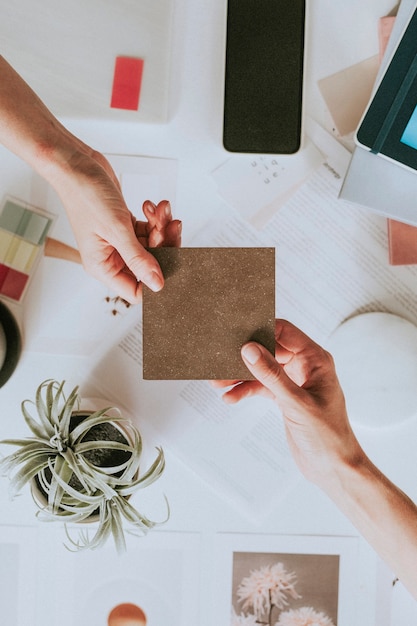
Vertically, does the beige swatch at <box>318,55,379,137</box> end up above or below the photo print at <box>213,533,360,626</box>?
above

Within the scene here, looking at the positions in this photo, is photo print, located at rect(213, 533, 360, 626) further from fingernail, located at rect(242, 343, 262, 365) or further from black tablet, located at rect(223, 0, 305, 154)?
black tablet, located at rect(223, 0, 305, 154)

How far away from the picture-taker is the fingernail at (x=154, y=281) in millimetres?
613

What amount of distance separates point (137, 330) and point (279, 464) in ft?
0.88

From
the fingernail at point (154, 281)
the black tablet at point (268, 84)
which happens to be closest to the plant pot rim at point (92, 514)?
the fingernail at point (154, 281)

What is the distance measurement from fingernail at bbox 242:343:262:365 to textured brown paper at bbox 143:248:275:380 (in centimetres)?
2

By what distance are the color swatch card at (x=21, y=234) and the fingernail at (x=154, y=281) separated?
0.25 meters

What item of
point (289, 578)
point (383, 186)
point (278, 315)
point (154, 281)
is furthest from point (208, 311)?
point (289, 578)

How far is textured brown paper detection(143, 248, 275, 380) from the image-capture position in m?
0.62

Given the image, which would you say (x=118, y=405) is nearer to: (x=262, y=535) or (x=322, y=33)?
(x=262, y=535)

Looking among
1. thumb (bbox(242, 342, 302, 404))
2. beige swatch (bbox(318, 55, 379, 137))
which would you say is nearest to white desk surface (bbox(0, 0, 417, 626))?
beige swatch (bbox(318, 55, 379, 137))

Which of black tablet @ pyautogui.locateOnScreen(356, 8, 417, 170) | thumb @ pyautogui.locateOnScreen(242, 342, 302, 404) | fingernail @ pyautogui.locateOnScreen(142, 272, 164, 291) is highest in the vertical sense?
black tablet @ pyautogui.locateOnScreen(356, 8, 417, 170)

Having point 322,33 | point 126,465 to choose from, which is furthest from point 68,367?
point 322,33

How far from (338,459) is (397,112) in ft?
1.41

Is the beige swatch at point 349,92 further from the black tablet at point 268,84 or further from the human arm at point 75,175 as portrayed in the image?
the human arm at point 75,175
